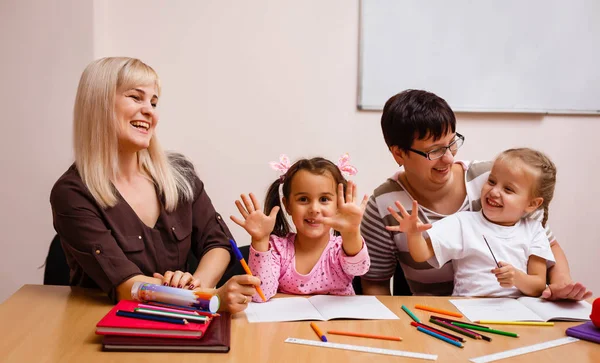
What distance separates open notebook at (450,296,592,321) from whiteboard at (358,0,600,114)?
159cm

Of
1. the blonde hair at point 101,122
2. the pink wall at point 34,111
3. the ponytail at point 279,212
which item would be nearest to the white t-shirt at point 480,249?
the ponytail at point 279,212

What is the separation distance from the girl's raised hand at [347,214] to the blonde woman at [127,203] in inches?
12.7

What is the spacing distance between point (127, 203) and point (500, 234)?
122 centimetres

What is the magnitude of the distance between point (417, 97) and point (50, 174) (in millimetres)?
1929

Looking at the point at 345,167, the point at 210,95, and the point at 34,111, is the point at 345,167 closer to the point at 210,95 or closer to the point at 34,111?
the point at 210,95

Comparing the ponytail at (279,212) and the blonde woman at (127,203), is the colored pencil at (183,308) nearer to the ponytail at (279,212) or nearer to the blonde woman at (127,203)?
the blonde woman at (127,203)

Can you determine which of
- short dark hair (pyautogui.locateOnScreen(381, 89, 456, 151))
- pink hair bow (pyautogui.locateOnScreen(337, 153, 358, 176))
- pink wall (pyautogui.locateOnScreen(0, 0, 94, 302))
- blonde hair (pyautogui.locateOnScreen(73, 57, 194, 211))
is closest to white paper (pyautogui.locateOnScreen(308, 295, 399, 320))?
pink hair bow (pyautogui.locateOnScreen(337, 153, 358, 176))

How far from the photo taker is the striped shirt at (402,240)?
2.07 m

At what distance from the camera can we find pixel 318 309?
5.45ft

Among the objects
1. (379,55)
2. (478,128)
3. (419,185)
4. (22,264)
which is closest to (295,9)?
(379,55)

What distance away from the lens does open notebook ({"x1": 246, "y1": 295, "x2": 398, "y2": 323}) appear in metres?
1.58

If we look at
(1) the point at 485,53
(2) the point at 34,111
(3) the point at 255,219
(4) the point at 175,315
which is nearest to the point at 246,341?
(4) the point at 175,315

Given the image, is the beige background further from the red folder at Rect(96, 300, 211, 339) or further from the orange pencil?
the red folder at Rect(96, 300, 211, 339)

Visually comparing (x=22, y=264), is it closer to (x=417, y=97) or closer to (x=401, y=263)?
(x=401, y=263)
